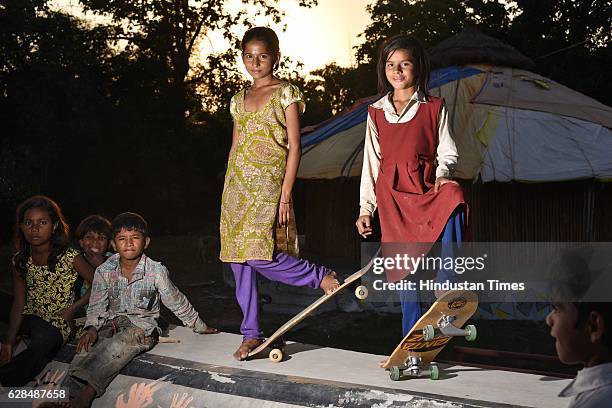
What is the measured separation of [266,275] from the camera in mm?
4414

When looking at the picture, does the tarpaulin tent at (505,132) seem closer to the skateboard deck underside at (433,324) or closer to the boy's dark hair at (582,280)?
the skateboard deck underside at (433,324)

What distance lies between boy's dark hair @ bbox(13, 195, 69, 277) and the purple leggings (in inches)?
43.6

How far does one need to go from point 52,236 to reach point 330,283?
1723mm

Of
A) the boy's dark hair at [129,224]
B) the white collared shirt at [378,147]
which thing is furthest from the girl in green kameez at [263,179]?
the boy's dark hair at [129,224]

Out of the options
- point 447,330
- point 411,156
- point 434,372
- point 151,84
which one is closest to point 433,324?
point 447,330

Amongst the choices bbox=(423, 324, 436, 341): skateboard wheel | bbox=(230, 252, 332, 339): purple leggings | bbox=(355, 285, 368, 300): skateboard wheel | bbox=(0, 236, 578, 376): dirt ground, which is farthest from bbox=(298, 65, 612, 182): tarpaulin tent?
bbox=(423, 324, 436, 341): skateboard wheel

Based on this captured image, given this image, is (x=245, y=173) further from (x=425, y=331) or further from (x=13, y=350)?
(x=13, y=350)

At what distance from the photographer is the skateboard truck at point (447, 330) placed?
3.65m

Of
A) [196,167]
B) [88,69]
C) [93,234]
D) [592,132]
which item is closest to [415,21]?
[196,167]

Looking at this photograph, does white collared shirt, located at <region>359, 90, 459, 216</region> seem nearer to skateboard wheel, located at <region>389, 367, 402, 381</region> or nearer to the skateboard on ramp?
the skateboard on ramp

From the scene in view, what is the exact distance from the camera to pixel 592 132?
10828 millimetres

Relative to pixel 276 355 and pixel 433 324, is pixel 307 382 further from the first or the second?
pixel 433 324

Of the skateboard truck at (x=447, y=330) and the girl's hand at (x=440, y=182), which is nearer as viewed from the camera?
the skateboard truck at (x=447, y=330)

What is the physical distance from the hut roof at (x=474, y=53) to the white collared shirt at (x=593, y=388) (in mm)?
11001
